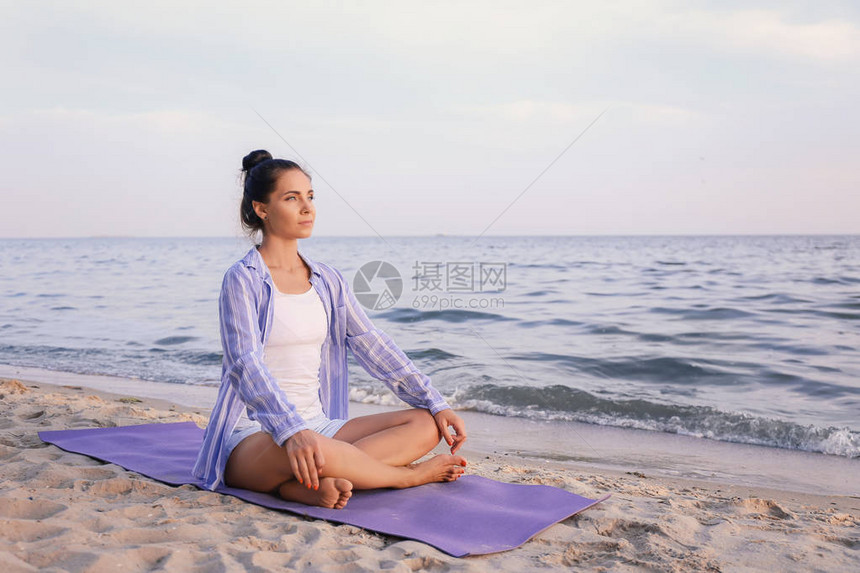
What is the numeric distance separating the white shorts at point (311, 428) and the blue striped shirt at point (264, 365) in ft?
0.12

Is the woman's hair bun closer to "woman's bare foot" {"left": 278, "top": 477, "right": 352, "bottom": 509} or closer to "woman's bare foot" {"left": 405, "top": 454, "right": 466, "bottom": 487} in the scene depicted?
"woman's bare foot" {"left": 278, "top": 477, "right": 352, "bottom": 509}

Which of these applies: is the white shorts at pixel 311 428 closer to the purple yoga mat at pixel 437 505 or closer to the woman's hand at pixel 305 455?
the purple yoga mat at pixel 437 505

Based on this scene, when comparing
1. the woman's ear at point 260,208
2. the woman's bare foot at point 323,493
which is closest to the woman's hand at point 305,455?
the woman's bare foot at point 323,493

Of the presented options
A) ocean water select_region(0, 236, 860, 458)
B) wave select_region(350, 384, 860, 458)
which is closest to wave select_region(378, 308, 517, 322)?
ocean water select_region(0, 236, 860, 458)

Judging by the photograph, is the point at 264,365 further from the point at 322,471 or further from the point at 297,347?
the point at 322,471

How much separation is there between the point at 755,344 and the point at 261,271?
7502 millimetres

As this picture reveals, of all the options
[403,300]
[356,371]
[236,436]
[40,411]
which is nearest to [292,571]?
[236,436]

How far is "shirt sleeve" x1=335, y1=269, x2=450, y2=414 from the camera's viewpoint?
326 centimetres

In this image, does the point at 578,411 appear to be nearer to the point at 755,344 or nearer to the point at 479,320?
the point at 755,344

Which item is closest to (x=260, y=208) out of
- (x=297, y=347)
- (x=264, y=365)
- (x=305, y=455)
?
(x=297, y=347)

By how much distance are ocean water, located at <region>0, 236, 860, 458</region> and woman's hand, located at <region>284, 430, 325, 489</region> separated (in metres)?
3.50

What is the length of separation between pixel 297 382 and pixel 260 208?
0.83 m

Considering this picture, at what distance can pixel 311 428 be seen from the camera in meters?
3.04

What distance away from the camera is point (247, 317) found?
2.80 m
